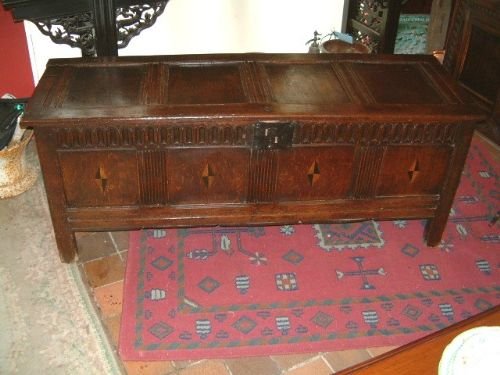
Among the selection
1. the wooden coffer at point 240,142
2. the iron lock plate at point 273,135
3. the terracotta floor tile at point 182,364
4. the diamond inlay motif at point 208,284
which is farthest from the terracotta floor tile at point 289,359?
the iron lock plate at point 273,135

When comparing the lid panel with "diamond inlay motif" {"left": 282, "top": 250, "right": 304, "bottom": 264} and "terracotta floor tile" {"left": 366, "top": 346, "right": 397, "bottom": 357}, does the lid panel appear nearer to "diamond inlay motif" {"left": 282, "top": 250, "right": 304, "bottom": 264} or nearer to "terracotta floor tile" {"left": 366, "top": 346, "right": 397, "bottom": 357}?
"diamond inlay motif" {"left": 282, "top": 250, "right": 304, "bottom": 264}

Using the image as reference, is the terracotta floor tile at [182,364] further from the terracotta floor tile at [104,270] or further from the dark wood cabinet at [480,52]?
the dark wood cabinet at [480,52]

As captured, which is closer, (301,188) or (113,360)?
(113,360)

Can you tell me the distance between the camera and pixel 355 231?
2846mm

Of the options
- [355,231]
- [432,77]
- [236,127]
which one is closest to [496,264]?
[355,231]

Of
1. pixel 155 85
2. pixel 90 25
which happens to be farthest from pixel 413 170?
pixel 90 25

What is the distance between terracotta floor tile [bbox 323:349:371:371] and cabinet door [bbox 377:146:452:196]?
73 centimetres

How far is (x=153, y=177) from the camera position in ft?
7.79

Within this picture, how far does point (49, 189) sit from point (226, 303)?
2.94ft

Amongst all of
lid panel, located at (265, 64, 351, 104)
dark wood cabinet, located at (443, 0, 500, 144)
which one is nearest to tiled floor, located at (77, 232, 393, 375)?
lid panel, located at (265, 64, 351, 104)

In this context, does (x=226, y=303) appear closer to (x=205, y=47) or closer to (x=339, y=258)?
(x=339, y=258)

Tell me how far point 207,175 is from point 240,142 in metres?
0.21

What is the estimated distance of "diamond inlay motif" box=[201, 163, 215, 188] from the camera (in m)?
2.37

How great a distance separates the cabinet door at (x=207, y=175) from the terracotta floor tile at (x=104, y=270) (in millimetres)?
435
